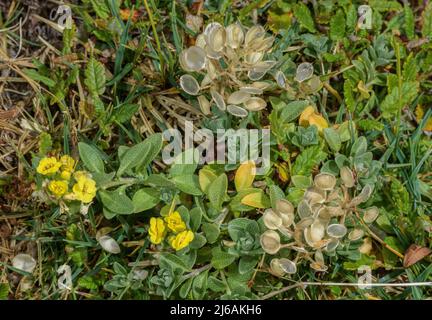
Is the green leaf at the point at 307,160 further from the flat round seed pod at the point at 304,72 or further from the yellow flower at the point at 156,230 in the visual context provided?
the yellow flower at the point at 156,230

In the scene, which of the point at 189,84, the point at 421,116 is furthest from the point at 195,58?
the point at 421,116

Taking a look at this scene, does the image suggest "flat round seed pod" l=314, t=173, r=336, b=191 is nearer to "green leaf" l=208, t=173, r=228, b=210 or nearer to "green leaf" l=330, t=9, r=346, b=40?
"green leaf" l=208, t=173, r=228, b=210

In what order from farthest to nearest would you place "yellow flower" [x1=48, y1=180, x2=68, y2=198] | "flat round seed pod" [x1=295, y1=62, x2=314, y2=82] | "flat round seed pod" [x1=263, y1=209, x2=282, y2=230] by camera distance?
"flat round seed pod" [x1=295, y1=62, x2=314, y2=82]
"flat round seed pod" [x1=263, y1=209, x2=282, y2=230]
"yellow flower" [x1=48, y1=180, x2=68, y2=198]

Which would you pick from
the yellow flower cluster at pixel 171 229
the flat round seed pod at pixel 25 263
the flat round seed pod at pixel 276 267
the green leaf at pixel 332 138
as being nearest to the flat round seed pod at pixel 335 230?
the flat round seed pod at pixel 276 267

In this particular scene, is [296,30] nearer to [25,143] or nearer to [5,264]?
[25,143]

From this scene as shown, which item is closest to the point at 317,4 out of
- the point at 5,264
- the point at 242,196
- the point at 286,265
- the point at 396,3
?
the point at 396,3

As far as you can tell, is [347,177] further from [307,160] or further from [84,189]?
[84,189]

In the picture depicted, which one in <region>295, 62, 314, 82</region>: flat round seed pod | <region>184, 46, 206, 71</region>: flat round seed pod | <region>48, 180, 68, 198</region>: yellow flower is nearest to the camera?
<region>48, 180, 68, 198</region>: yellow flower

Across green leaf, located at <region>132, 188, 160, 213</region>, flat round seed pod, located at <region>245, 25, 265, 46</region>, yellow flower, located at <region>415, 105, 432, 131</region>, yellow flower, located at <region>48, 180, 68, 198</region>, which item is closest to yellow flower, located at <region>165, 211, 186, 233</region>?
green leaf, located at <region>132, 188, 160, 213</region>
